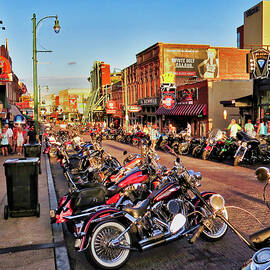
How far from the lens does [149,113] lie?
1692 inches

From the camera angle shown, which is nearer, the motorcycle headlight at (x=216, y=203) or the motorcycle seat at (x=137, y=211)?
the motorcycle headlight at (x=216, y=203)

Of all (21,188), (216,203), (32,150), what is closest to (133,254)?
(216,203)

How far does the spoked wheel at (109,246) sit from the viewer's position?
4.24m

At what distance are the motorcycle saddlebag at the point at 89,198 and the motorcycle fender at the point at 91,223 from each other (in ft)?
3.01

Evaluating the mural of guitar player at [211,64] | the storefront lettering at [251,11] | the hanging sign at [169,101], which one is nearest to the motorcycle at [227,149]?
the storefront lettering at [251,11]

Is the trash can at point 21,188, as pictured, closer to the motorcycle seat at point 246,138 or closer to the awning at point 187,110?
the motorcycle seat at point 246,138

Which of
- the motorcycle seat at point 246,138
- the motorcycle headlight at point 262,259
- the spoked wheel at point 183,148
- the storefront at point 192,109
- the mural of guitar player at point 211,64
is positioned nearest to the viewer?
the motorcycle headlight at point 262,259

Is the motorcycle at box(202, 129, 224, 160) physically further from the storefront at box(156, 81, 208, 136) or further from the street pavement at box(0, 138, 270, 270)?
the storefront at box(156, 81, 208, 136)

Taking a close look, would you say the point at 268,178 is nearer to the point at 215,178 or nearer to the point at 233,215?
the point at 233,215

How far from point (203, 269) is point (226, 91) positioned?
26.6 meters

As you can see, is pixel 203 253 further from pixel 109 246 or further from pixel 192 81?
pixel 192 81

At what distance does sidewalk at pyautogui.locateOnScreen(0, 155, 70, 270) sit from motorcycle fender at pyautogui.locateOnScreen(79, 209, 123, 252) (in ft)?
1.42

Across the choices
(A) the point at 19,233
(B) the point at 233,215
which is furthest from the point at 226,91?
(A) the point at 19,233

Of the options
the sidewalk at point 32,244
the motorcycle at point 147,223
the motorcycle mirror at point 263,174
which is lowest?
the sidewalk at point 32,244
